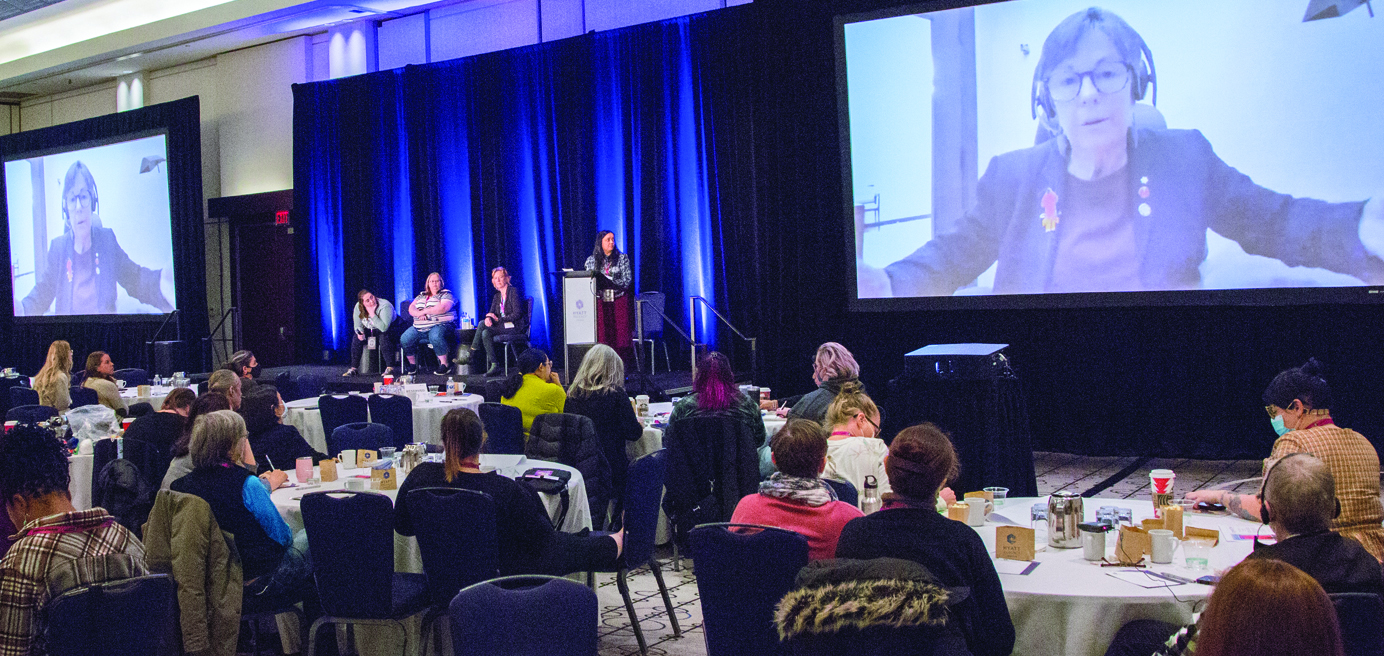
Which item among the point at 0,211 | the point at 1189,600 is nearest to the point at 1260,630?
the point at 1189,600

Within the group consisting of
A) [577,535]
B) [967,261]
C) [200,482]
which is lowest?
[577,535]

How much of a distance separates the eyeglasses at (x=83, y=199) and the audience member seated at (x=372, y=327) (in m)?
6.33

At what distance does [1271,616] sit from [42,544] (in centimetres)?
296

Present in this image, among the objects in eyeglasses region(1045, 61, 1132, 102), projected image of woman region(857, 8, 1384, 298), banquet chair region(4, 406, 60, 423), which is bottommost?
banquet chair region(4, 406, 60, 423)

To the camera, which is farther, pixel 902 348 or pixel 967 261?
pixel 902 348

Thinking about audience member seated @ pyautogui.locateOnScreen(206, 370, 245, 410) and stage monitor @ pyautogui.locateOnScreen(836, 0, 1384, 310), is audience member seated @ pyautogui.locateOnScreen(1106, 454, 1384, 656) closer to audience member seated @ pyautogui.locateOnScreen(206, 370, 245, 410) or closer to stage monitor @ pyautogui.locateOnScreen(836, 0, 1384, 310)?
audience member seated @ pyautogui.locateOnScreen(206, 370, 245, 410)

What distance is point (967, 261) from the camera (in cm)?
854

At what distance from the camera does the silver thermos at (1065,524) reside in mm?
3270

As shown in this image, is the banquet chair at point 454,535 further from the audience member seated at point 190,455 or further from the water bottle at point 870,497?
the water bottle at point 870,497

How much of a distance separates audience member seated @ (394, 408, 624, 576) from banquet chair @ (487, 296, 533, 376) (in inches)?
285

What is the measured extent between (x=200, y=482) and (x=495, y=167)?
8910 millimetres

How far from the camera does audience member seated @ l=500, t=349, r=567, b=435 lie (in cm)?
625

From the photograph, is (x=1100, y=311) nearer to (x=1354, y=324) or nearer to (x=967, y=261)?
(x=967, y=261)

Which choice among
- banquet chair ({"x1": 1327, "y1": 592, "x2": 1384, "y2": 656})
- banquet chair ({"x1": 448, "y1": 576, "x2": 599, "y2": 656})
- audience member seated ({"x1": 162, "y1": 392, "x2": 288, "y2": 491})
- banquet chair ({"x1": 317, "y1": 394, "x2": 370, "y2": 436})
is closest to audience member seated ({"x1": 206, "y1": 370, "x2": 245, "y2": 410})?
audience member seated ({"x1": 162, "y1": 392, "x2": 288, "y2": 491})
